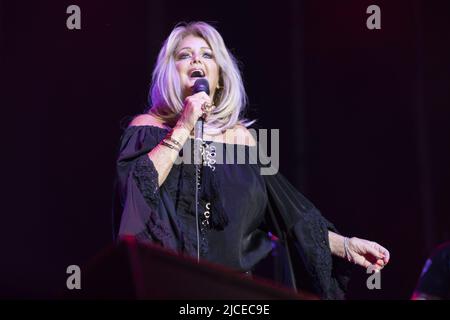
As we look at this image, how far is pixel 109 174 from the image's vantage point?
361 centimetres

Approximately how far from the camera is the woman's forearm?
231 cm

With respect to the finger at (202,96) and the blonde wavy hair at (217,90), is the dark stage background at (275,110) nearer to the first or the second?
the blonde wavy hair at (217,90)

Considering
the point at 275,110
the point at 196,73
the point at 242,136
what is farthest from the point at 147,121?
the point at 275,110

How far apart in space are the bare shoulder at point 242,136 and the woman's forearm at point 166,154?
0.36 meters

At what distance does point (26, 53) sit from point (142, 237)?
5.78ft

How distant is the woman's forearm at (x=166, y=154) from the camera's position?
231 cm

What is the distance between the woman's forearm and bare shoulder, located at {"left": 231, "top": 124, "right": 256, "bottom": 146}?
0.36 meters

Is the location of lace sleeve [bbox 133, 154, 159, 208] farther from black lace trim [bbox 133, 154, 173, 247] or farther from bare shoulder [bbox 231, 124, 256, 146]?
bare shoulder [bbox 231, 124, 256, 146]

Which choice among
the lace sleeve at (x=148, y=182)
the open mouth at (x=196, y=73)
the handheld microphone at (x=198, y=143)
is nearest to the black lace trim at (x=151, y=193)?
the lace sleeve at (x=148, y=182)

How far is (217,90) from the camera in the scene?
2770 millimetres

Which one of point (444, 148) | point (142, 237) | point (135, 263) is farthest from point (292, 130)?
point (135, 263)

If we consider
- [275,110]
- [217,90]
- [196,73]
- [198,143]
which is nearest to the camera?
[198,143]

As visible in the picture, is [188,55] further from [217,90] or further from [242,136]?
[242,136]

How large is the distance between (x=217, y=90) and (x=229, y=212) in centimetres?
53
